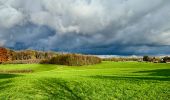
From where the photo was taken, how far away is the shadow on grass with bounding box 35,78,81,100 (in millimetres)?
38656

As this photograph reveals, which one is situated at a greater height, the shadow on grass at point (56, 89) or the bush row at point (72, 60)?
the bush row at point (72, 60)

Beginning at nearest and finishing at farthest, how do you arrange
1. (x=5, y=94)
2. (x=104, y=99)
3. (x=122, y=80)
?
(x=104, y=99), (x=5, y=94), (x=122, y=80)

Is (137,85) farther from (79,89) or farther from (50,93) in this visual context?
(50,93)

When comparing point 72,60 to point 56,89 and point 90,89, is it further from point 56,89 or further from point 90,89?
point 90,89

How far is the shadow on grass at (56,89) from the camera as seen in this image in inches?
1522

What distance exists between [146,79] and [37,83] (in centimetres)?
1309

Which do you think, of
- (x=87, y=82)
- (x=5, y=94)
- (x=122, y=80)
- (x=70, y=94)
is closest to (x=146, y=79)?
(x=122, y=80)

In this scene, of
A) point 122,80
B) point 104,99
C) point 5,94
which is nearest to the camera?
point 104,99

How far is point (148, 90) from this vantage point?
3834cm

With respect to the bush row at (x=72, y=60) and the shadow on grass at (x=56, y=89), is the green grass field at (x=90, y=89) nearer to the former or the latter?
the shadow on grass at (x=56, y=89)

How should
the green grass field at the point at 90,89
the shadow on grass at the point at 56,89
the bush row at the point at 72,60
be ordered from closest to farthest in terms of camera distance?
1. the green grass field at the point at 90,89
2. the shadow on grass at the point at 56,89
3. the bush row at the point at 72,60

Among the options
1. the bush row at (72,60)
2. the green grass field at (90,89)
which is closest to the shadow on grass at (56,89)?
the green grass field at (90,89)

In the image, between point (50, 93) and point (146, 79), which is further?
point (146, 79)

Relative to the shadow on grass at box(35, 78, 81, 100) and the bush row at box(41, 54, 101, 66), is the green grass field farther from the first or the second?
the bush row at box(41, 54, 101, 66)
